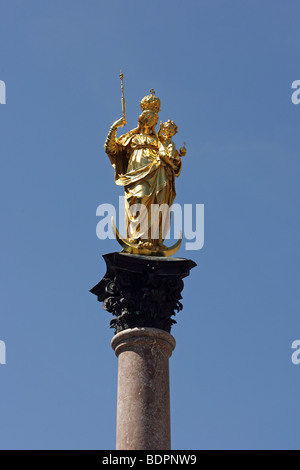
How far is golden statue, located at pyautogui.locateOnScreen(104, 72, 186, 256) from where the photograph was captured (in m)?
29.8

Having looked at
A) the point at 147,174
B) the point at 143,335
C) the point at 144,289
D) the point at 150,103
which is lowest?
the point at 143,335

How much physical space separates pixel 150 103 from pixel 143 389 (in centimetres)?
807

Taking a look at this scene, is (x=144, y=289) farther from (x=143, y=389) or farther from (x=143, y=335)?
(x=143, y=389)

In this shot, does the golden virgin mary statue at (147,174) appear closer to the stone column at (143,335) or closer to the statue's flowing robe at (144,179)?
the statue's flowing robe at (144,179)

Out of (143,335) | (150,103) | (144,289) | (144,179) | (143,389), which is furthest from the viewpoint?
(150,103)

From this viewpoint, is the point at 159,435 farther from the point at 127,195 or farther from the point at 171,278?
the point at 127,195

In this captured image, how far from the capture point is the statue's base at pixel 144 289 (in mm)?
28297

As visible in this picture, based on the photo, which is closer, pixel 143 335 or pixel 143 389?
pixel 143 389

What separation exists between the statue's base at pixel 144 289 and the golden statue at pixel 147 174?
0.83m

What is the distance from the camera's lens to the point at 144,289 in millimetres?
28375

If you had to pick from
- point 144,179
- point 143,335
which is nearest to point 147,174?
point 144,179

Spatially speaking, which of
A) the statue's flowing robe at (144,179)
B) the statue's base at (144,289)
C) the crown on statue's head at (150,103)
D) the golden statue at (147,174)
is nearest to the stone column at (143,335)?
the statue's base at (144,289)

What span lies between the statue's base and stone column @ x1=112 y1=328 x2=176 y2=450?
1.01 feet
